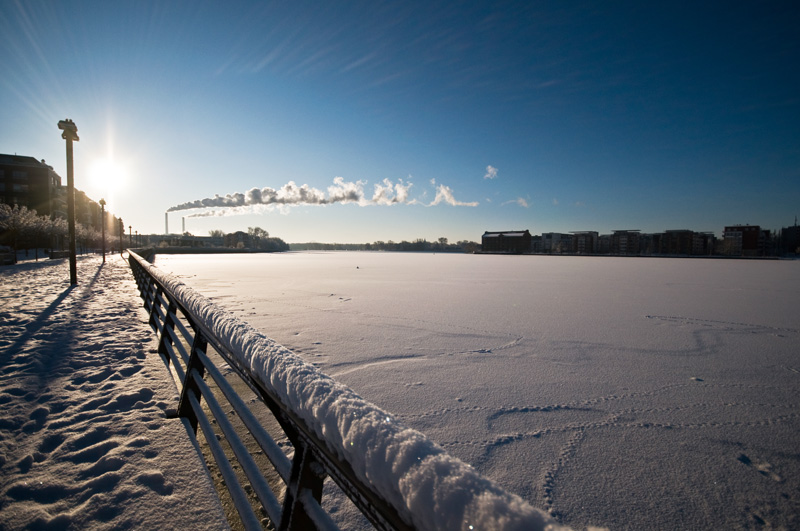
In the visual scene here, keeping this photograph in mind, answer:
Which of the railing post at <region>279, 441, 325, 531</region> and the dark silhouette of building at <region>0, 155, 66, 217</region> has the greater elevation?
the dark silhouette of building at <region>0, 155, 66, 217</region>

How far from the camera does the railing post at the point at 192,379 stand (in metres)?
2.38

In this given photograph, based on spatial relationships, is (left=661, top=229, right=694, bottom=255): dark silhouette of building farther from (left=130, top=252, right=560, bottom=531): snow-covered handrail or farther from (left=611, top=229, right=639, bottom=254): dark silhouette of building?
(left=130, top=252, right=560, bottom=531): snow-covered handrail

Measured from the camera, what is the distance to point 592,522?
1.96 meters

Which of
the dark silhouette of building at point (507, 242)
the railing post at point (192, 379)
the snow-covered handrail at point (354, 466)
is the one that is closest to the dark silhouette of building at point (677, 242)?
the dark silhouette of building at point (507, 242)

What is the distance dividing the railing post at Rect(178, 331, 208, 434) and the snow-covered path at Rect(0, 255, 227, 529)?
9cm

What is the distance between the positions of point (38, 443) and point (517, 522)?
3.48 m

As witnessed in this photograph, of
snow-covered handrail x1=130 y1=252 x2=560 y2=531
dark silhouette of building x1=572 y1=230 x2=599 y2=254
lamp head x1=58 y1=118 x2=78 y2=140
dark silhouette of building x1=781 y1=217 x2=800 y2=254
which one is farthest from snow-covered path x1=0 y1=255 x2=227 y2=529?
dark silhouette of building x1=781 y1=217 x2=800 y2=254

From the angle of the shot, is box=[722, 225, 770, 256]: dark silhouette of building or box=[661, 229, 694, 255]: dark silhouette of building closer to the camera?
box=[722, 225, 770, 256]: dark silhouette of building

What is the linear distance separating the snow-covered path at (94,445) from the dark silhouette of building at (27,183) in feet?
236

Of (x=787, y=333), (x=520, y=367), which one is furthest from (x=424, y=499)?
(x=787, y=333)

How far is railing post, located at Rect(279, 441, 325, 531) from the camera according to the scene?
36.5 inches

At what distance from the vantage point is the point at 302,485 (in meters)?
0.93

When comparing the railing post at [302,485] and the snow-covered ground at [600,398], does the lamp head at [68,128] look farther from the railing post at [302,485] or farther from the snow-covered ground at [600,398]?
the railing post at [302,485]

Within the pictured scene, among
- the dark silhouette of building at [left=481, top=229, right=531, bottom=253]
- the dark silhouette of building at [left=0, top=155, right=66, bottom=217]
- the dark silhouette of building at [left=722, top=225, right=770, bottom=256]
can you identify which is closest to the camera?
the dark silhouette of building at [left=0, top=155, right=66, bottom=217]
